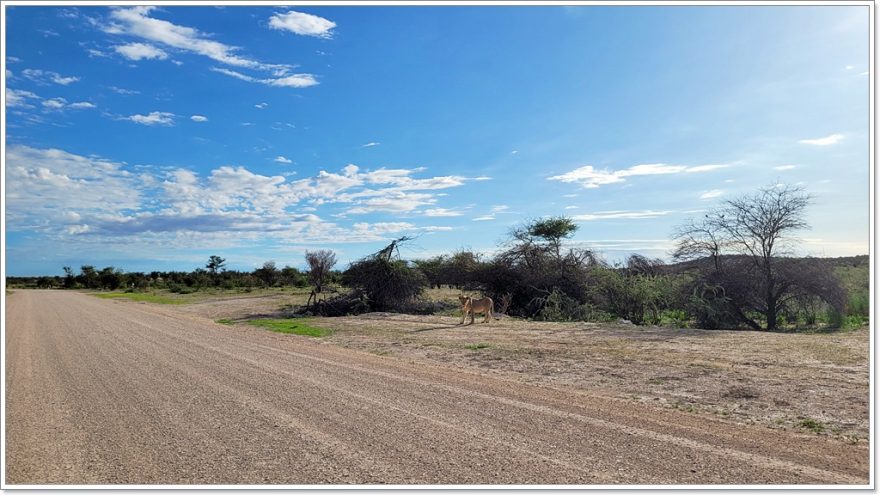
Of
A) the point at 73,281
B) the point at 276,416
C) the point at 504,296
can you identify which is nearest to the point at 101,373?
the point at 276,416

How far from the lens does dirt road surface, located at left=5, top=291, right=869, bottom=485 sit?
4551 millimetres

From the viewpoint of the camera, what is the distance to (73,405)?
7094mm

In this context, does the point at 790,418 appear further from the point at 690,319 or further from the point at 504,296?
the point at 504,296

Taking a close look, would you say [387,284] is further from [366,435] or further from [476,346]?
[366,435]

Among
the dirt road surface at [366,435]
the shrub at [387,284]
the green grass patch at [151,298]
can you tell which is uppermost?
the shrub at [387,284]

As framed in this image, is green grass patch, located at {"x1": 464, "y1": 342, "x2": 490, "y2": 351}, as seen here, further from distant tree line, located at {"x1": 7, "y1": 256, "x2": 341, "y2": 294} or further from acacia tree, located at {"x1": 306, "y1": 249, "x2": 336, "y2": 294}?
distant tree line, located at {"x1": 7, "y1": 256, "x2": 341, "y2": 294}

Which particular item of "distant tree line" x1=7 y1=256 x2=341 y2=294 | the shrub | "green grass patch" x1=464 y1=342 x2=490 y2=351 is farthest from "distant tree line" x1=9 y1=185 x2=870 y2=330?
"distant tree line" x1=7 y1=256 x2=341 y2=294

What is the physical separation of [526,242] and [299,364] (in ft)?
60.5

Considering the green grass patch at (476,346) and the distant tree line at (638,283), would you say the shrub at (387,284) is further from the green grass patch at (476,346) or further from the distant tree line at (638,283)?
the green grass patch at (476,346)

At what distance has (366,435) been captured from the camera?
5.54m

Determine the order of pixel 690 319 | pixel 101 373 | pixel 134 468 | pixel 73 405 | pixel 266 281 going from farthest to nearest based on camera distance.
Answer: pixel 266 281 < pixel 690 319 < pixel 101 373 < pixel 73 405 < pixel 134 468

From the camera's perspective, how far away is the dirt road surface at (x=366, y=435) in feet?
14.9

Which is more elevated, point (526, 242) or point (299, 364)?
point (526, 242)

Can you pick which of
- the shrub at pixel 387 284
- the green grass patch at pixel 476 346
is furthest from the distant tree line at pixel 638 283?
the green grass patch at pixel 476 346
